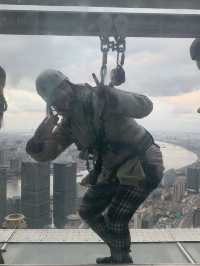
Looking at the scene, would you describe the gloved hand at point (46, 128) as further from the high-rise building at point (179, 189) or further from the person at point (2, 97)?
the high-rise building at point (179, 189)

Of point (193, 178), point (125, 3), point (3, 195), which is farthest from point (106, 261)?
point (193, 178)

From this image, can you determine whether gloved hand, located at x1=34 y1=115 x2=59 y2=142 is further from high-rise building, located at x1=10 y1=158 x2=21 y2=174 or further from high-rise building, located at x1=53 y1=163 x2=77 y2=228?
high-rise building, located at x1=53 y1=163 x2=77 y2=228

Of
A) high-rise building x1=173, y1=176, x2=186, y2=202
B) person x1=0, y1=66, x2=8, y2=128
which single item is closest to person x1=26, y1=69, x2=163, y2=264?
person x1=0, y1=66, x2=8, y2=128

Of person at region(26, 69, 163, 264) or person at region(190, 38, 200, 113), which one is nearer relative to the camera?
person at region(26, 69, 163, 264)

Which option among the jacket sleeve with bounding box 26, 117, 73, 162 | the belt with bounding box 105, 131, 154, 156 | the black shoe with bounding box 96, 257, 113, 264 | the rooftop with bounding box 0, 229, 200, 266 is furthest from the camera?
the rooftop with bounding box 0, 229, 200, 266

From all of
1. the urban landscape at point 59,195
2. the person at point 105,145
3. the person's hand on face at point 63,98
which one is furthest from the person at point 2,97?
the urban landscape at point 59,195

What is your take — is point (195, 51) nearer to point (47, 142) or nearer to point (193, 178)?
point (47, 142)

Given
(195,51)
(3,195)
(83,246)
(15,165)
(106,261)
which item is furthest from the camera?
(3,195)
